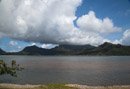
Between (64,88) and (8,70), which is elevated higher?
(8,70)

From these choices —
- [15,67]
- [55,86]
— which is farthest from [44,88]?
[15,67]

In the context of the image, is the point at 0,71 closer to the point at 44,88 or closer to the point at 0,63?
the point at 0,63

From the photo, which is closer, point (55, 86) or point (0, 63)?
point (0, 63)

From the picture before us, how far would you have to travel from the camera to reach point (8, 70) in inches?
1485

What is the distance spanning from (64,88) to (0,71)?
46.4 feet

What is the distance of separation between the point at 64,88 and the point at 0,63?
579 inches

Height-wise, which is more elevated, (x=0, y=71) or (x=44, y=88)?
(x=0, y=71)

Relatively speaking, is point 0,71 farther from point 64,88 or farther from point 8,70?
point 64,88

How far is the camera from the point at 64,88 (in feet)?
153

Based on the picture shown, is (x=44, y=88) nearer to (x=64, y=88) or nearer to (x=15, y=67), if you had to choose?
(x=64, y=88)

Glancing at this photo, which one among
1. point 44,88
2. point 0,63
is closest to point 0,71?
point 0,63

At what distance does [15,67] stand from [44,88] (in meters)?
10.7

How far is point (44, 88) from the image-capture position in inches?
1868

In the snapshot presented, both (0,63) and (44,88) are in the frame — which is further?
(44,88)
